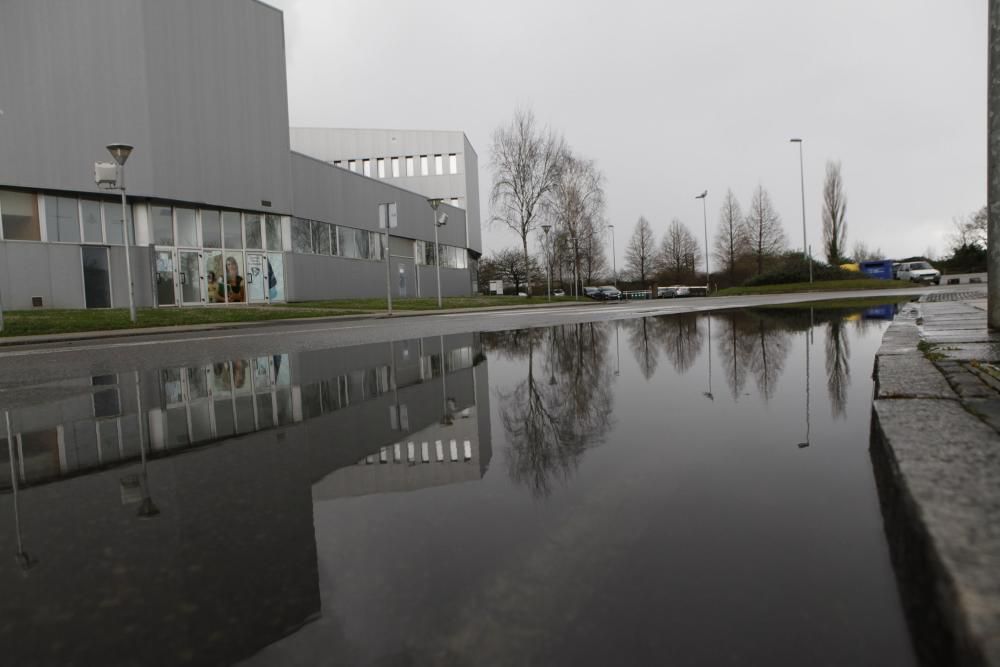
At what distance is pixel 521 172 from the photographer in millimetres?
45062

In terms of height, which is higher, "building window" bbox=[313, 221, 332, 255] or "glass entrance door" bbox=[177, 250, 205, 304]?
"building window" bbox=[313, 221, 332, 255]

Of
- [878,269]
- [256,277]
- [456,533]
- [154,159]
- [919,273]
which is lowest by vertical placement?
[456,533]

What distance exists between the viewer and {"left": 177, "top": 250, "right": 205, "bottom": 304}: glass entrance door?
29750mm

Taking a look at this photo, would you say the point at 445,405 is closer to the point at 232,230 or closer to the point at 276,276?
the point at 232,230

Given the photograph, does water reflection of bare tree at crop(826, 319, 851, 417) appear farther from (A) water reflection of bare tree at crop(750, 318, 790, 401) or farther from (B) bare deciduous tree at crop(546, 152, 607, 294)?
(B) bare deciduous tree at crop(546, 152, 607, 294)

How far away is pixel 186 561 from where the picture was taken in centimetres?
214

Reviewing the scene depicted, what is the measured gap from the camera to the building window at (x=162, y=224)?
28594 millimetres

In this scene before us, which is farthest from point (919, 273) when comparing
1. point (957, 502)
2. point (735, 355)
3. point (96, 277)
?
point (957, 502)

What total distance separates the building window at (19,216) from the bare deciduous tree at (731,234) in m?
62.4

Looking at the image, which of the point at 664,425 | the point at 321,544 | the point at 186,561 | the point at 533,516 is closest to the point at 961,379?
the point at 664,425

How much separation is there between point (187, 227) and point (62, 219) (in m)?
4.86

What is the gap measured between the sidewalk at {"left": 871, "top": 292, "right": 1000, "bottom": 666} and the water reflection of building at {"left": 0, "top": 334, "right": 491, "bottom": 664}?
156 cm

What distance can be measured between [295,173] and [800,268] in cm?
3906

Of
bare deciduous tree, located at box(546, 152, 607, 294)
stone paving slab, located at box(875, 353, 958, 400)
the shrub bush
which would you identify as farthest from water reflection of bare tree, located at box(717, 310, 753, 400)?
the shrub bush
